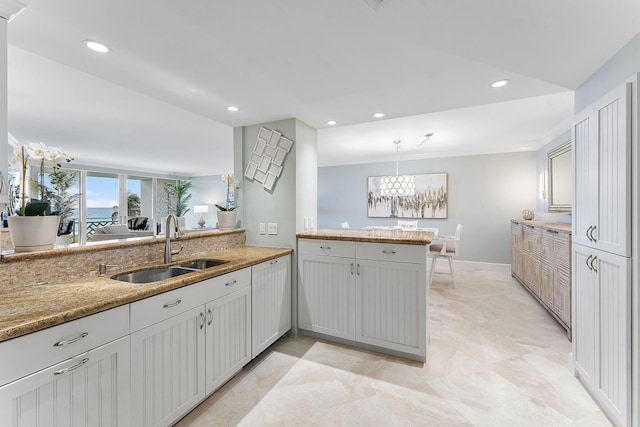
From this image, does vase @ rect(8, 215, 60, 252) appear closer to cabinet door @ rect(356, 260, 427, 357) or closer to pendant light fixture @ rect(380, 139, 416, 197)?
cabinet door @ rect(356, 260, 427, 357)

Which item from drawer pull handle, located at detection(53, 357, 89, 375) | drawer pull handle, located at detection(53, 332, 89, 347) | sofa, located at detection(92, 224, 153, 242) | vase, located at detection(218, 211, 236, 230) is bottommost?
drawer pull handle, located at detection(53, 357, 89, 375)

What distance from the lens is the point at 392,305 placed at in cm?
230

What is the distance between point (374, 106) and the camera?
245 cm

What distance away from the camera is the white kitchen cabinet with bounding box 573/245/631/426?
1467 millimetres

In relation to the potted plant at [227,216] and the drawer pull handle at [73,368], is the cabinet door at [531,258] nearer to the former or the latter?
the potted plant at [227,216]

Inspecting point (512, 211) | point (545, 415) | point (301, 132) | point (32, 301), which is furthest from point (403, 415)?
point (512, 211)

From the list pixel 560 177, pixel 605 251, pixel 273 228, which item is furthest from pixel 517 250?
pixel 273 228

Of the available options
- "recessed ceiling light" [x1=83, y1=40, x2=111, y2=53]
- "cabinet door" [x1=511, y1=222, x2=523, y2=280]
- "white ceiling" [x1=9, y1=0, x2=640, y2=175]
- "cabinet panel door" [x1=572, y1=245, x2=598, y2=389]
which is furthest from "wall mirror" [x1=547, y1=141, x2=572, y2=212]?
"recessed ceiling light" [x1=83, y1=40, x2=111, y2=53]

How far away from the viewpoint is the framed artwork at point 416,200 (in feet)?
18.8

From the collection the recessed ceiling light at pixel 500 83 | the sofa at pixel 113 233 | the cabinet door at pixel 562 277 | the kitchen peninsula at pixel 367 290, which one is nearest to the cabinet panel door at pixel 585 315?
the cabinet door at pixel 562 277

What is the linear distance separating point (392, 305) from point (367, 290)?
23 cm

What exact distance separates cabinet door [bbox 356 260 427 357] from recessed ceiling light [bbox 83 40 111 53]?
2228 mm

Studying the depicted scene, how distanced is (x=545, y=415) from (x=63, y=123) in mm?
5867

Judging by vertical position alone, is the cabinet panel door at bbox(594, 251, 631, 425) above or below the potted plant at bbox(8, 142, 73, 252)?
below
